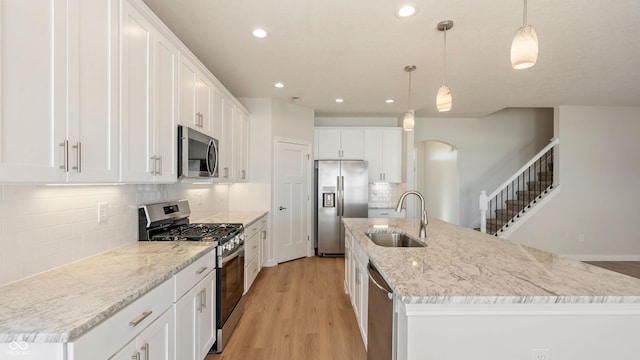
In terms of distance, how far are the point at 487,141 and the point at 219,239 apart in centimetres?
610

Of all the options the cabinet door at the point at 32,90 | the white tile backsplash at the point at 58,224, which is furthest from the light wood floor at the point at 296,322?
the cabinet door at the point at 32,90

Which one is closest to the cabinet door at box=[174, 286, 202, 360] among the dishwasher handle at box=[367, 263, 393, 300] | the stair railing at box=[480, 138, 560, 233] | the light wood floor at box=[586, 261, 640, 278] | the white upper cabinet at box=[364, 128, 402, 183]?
the dishwasher handle at box=[367, 263, 393, 300]

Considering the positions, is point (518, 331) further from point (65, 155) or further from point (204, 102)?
point (204, 102)

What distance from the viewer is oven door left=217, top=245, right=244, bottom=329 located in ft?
7.18

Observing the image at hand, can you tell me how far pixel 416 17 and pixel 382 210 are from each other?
373 centimetres

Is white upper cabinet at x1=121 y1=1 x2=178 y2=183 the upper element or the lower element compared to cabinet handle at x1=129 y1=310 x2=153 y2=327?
upper

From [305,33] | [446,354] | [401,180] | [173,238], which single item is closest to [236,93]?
[305,33]

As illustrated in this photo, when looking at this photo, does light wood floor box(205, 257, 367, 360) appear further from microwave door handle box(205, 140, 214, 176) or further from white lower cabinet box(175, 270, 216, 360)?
microwave door handle box(205, 140, 214, 176)

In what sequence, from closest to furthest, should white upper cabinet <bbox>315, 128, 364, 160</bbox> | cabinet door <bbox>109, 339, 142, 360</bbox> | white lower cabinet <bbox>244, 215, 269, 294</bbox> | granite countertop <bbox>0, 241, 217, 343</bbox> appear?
granite countertop <bbox>0, 241, 217, 343</bbox> → cabinet door <bbox>109, 339, 142, 360</bbox> → white lower cabinet <bbox>244, 215, 269, 294</bbox> → white upper cabinet <bbox>315, 128, 364, 160</bbox>

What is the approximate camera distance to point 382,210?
547cm

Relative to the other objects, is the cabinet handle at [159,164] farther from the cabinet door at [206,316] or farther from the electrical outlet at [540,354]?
the electrical outlet at [540,354]

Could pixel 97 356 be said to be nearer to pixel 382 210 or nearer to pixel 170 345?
pixel 170 345

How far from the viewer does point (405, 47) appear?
277 cm

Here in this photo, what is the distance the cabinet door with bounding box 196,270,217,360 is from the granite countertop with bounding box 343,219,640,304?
1124mm
